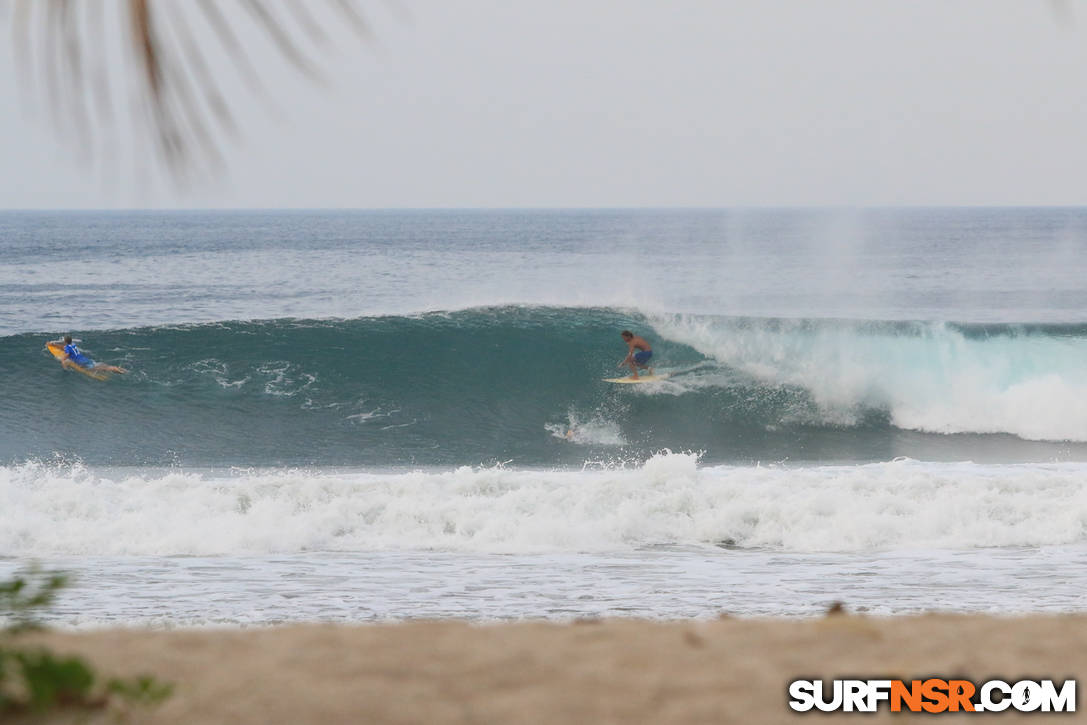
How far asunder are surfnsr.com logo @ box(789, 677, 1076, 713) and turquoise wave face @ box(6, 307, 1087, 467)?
1217cm

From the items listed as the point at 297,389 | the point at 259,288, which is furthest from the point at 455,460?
the point at 259,288

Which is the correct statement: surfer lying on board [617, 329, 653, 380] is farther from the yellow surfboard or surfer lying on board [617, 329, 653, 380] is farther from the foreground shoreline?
the foreground shoreline

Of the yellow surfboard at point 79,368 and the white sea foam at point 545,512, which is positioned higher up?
the yellow surfboard at point 79,368

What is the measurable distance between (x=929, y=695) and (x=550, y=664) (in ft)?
2.46

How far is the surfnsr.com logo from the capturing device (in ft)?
6.63

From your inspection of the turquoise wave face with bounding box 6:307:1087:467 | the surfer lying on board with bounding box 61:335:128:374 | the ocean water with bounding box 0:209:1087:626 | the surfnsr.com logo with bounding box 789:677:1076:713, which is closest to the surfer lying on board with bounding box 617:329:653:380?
the turquoise wave face with bounding box 6:307:1087:467

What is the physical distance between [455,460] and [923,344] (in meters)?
10.0

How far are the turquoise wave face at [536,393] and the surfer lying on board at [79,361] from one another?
31 cm

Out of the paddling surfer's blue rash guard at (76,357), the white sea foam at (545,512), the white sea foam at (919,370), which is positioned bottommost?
the white sea foam at (545,512)

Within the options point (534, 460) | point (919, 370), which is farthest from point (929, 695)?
point (919, 370)

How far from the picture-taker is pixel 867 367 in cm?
1869

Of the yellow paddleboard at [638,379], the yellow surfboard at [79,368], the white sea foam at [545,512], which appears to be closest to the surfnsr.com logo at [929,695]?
the white sea foam at [545,512]

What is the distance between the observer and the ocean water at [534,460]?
297 inches

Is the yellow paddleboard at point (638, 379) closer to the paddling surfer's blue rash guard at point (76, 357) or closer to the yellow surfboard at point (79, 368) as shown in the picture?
the yellow surfboard at point (79, 368)
